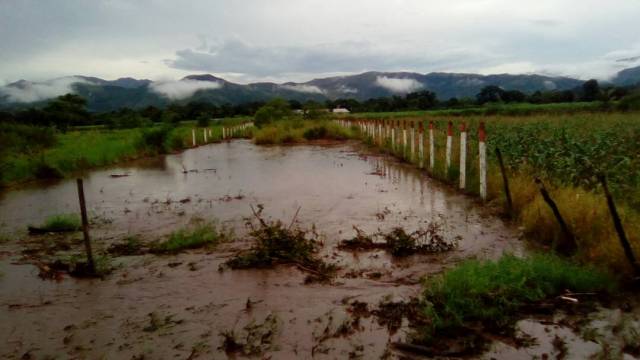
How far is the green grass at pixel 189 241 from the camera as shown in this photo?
23.6ft

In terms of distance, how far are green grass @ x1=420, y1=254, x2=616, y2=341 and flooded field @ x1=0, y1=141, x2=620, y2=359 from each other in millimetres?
299

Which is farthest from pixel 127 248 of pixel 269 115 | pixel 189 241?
pixel 269 115

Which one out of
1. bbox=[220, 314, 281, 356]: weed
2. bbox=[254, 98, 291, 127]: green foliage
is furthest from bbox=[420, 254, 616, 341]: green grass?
bbox=[254, 98, 291, 127]: green foliage

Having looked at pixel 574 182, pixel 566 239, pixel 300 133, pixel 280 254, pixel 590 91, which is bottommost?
pixel 280 254

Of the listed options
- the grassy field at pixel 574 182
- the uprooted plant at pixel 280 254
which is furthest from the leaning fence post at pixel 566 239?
the uprooted plant at pixel 280 254

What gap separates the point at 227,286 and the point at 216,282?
0.69 feet

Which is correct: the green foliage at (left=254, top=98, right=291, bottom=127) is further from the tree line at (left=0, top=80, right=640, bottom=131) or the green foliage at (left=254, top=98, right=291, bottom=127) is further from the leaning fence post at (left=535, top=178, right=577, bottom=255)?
the leaning fence post at (left=535, top=178, right=577, bottom=255)

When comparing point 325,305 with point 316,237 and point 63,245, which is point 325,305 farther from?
point 63,245

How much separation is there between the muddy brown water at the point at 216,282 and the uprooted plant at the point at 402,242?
0.59 ft

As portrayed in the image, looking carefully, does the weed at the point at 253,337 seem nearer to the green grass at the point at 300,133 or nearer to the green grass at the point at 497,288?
the green grass at the point at 497,288

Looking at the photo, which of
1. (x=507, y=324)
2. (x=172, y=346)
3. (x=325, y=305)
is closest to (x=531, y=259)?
(x=507, y=324)

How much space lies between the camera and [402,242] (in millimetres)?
6559

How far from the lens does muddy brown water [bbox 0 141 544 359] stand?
437 centimetres

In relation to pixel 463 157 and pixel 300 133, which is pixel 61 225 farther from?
pixel 300 133
